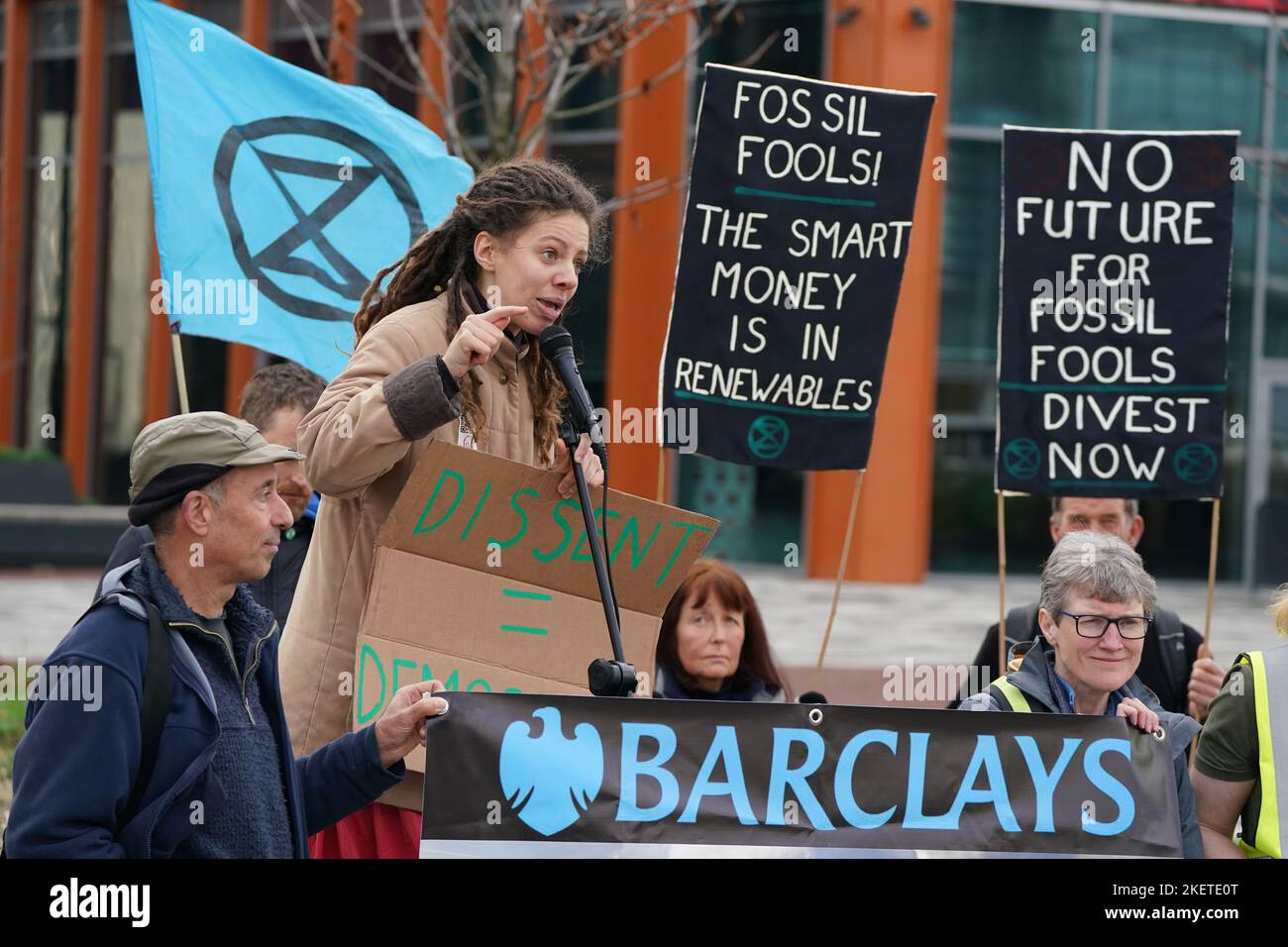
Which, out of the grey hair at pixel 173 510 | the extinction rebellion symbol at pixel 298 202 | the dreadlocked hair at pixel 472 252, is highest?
the extinction rebellion symbol at pixel 298 202

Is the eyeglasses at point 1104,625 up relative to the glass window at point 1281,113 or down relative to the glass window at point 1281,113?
down

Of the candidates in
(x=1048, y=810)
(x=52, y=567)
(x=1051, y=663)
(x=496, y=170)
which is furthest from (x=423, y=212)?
(x=52, y=567)

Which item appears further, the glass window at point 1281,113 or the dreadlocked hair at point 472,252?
the glass window at point 1281,113

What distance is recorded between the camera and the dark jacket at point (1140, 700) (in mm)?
3506

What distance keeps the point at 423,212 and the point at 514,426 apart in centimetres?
260

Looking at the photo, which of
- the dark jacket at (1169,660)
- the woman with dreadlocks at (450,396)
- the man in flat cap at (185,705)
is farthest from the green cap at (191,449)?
the dark jacket at (1169,660)

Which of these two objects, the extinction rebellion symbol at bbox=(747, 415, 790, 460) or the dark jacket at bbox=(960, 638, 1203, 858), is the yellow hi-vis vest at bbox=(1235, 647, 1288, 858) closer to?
the dark jacket at bbox=(960, 638, 1203, 858)

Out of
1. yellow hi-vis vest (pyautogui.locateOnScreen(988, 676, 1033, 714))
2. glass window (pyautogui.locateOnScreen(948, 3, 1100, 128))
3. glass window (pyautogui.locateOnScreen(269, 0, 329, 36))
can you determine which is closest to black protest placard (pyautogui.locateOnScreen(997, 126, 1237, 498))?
yellow hi-vis vest (pyautogui.locateOnScreen(988, 676, 1033, 714))

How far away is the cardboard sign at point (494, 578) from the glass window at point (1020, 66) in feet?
51.0

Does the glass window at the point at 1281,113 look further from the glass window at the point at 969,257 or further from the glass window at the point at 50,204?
the glass window at the point at 50,204

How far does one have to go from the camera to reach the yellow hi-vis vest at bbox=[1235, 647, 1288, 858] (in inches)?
139

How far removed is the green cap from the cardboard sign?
60 cm

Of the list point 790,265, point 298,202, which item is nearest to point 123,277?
point 298,202
